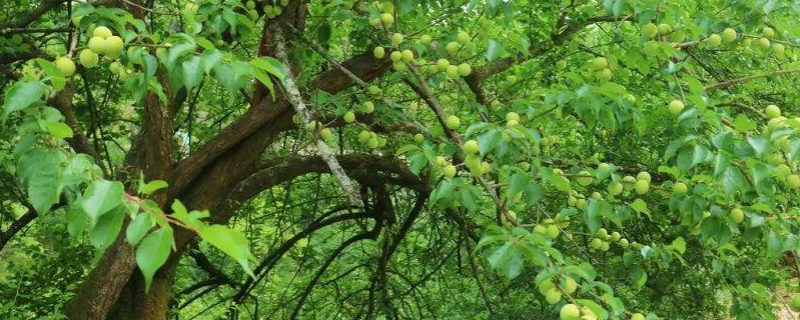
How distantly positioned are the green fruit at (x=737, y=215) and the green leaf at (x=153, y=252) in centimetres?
178

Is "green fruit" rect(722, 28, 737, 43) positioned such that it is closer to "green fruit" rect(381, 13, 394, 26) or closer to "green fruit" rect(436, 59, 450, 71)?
"green fruit" rect(436, 59, 450, 71)

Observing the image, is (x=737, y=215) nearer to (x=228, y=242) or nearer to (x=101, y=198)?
(x=228, y=242)

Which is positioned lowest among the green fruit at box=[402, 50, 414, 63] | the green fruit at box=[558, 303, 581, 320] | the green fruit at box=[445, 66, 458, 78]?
the green fruit at box=[558, 303, 581, 320]

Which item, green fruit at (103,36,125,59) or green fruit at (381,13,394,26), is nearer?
green fruit at (103,36,125,59)

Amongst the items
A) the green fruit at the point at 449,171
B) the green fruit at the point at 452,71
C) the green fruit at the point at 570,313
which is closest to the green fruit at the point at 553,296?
the green fruit at the point at 570,313

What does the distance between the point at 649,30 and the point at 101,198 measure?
1.92 m

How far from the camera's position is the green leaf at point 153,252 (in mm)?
1348

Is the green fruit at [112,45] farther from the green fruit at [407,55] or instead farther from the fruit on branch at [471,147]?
the green fruit at [407,55]

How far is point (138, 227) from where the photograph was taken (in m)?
1.40

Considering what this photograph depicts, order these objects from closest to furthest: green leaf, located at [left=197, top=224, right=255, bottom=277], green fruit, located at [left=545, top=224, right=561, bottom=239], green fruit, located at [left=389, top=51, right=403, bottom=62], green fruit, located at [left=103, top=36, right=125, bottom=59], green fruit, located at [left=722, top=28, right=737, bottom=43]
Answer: green leaf, located at [left=197, top=224, right=255, bottom=277] → green fruit, located at [left=103, top=36, right=125, bottom=59] → green fruit, located at [left=545, top=224, right=561, bottom=239] → green fruit, located at [left=722, top=28, right=737, bottom=43] → green fruit, located at [left=389, top=51, right=403, bottom=62]

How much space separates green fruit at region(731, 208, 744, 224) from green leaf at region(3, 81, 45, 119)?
1.93m

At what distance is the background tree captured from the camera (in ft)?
6.69

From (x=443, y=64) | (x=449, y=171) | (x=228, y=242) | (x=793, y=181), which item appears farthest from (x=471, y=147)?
(x=228, y=242)

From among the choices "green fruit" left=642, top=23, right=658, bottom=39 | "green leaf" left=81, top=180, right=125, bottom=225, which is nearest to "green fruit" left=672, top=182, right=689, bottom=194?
"green fruit" left=642, top=23, right=658, bottom=39
